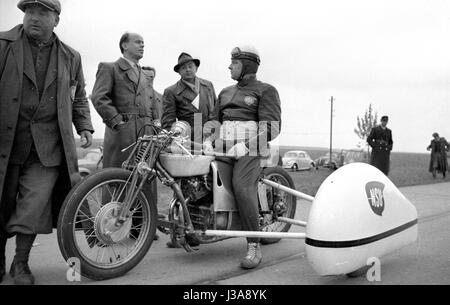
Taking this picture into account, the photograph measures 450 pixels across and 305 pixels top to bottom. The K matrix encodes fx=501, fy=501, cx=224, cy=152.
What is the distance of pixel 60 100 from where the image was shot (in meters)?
3.93

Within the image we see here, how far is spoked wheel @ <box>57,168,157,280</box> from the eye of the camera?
348cm

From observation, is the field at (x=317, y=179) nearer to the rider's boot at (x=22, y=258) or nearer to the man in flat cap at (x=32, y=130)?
the man in flat cap at (x=32, y=130)

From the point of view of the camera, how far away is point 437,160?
18000 mm

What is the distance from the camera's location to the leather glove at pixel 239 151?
14.5 ft

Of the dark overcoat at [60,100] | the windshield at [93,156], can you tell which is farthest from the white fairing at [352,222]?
the windshield at [93,156]

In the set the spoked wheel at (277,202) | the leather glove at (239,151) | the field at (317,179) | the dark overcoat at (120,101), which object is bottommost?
the field at (317,179)

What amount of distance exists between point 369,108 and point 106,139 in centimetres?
6014

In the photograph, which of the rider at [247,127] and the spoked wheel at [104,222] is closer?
the spoked wheel at [104,222]

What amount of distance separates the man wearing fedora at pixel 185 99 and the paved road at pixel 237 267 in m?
1.41

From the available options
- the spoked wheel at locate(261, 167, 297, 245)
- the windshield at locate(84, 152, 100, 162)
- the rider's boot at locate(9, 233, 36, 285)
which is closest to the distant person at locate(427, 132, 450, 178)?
the windshield at locate(84, 152, 100, 162)

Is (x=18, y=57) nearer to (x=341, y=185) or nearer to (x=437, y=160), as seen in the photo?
(x=341, y=185)

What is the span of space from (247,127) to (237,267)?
4.11 feet

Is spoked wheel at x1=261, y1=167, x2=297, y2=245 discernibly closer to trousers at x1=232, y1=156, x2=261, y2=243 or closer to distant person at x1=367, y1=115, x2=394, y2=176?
trousers at x1=232, y1=156, x2=261, y2=243
